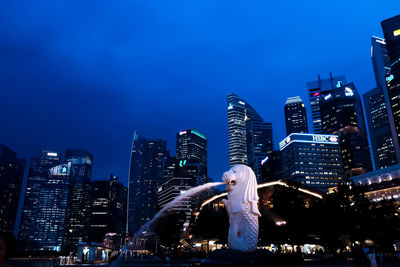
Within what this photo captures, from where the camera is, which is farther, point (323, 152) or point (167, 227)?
point (323, 152)

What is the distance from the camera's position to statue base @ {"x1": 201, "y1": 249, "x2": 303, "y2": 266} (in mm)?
16672

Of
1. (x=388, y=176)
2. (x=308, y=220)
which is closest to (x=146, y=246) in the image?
(x=308, y=220)

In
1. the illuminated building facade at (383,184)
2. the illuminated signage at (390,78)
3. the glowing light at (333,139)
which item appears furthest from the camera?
the glowing light at (333,139)

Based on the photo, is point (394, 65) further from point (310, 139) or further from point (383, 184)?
point (383, 184)

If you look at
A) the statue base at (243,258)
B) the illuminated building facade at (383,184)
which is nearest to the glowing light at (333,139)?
the illuminated building facade at (383,184)

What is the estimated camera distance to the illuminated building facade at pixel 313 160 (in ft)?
540

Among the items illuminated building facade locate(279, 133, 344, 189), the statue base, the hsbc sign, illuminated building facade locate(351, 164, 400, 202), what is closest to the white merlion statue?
the statue base

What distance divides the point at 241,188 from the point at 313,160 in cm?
15644

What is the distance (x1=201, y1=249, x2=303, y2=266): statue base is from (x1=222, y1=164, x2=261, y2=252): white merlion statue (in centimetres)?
67

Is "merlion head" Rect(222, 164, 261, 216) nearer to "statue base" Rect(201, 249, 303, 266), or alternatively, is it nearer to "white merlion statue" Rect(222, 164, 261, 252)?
"white merlion statue" Rect(222, 164, 261, 252)

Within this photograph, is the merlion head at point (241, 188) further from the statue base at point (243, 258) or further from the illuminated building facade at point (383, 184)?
the illuminated building facade at point (383, 184)

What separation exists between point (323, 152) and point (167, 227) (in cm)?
12736

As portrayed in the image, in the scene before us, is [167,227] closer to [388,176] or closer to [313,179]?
[388,176]

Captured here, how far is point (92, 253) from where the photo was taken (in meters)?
44.2
